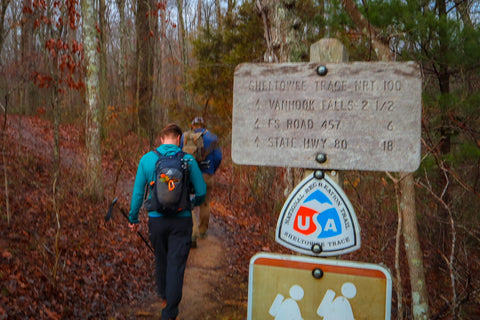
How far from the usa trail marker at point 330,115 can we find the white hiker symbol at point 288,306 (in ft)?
2.05

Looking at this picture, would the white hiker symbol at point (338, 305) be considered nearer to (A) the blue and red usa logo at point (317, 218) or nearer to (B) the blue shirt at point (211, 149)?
(A) the blue and red usa logo at point (317, 218)

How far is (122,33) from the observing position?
22.2 metres

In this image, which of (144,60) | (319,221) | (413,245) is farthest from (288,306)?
(144,60)


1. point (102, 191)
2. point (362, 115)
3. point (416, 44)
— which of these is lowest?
point (102, 191)

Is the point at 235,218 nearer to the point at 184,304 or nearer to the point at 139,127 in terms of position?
the point at 184,304

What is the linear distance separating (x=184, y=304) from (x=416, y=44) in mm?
6442

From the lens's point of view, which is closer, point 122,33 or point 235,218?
point 235,218

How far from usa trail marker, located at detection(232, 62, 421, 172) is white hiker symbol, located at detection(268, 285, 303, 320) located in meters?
0.62

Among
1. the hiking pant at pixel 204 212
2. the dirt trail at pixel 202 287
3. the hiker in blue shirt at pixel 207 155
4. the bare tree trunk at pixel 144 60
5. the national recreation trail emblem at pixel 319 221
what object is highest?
the bare tree trunk at pixel 144 60

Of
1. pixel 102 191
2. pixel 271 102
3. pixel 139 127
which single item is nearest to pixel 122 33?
pixel 139 127

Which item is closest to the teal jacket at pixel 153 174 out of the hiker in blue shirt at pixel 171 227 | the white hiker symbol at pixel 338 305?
the hiker in blue shirt at pixel 171 227

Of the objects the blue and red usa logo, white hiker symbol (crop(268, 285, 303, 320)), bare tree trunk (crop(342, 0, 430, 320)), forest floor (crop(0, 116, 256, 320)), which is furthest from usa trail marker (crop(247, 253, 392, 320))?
bare tree trunk (crop(342, 0, 430, 320))

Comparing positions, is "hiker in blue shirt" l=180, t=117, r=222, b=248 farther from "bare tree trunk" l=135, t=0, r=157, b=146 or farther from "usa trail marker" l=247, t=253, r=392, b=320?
"bare tree trunk" l=135, t=0, r=157, b=146

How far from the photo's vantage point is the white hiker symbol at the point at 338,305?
1.90 m
